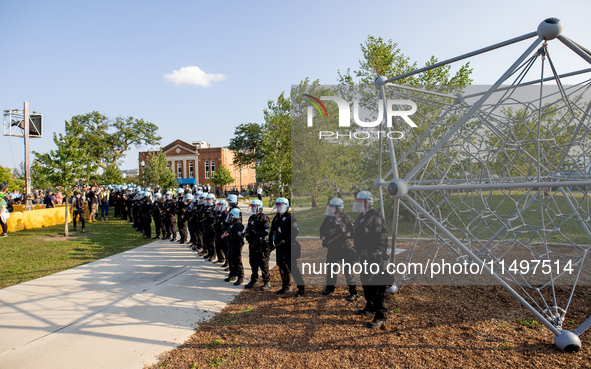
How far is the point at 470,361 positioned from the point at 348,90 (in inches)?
462

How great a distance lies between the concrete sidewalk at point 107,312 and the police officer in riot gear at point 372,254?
286 centimetres

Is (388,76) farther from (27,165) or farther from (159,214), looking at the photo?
(27,165)

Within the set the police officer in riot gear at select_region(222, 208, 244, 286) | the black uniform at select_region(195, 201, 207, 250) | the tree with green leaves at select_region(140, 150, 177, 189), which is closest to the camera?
the police officer in riot gear at select_region(222, 208, 244, 286)

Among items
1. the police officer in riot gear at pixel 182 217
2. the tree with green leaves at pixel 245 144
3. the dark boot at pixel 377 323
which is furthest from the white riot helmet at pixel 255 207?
the tree with green leaves at pixel 245 144

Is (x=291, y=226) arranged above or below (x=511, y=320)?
above

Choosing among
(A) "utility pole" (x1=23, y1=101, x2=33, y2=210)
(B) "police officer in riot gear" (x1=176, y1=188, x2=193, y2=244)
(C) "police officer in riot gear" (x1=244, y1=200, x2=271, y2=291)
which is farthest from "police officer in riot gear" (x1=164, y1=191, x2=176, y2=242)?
(A) "utility pole" (x1=23, y1=101, x2=33, y2=210)

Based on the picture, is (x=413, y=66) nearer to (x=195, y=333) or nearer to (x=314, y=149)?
(x=314, y=149)

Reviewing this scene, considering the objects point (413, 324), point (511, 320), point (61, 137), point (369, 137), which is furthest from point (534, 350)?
point (61, 137)

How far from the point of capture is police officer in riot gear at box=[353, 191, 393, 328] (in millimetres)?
5015

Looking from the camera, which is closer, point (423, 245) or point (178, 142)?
point (423, 245)

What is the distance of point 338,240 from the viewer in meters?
6.30

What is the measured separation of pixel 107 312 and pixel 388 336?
4.98 meters

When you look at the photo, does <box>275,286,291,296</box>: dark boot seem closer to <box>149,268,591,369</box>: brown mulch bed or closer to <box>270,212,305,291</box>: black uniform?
<box>270,212,305,291</box>: black uniform

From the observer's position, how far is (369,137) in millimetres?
13195
